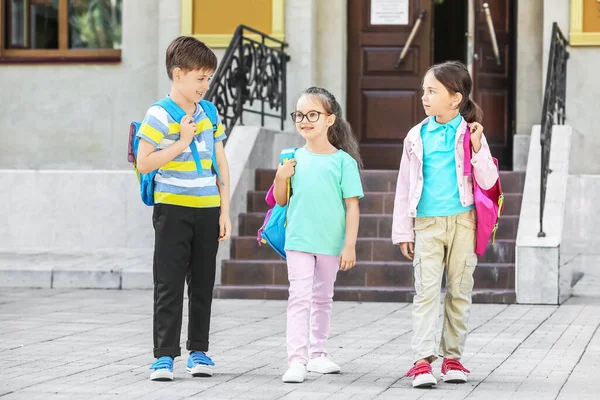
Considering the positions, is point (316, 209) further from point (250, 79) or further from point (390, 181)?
point (250, 79)

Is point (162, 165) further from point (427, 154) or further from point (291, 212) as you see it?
point (427, 154)

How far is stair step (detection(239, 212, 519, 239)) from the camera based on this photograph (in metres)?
10.8

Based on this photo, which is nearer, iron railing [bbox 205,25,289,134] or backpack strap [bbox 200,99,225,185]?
backpack strap [bbox 200,99,225,185]

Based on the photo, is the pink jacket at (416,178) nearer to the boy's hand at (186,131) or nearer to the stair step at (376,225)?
the boy's hand at (186,131)

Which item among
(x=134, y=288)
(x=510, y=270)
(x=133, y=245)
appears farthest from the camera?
(x=133, y=245)

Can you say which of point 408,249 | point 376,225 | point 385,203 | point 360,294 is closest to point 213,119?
point 408,249

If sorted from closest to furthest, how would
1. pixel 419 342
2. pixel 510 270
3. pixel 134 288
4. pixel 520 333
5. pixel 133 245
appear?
pixel 419 342 → pixel 520 333 → pixel 510 270 → pixel 134 288 → pixel 133 245

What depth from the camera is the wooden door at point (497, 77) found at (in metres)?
13.2

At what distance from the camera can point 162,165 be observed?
19.4 feet

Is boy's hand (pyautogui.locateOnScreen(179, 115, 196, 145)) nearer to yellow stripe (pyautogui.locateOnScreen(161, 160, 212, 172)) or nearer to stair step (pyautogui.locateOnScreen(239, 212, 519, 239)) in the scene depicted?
yellow stripe (pyautogui.locateOnScreen(161, 160, 212, 172))

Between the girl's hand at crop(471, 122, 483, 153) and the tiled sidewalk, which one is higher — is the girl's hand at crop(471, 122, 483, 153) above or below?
above

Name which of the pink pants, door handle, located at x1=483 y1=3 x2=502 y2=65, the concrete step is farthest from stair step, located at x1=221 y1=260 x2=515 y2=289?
the pink pants

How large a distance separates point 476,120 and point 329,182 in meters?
0.79

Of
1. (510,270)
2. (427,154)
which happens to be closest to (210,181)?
(427,154)
